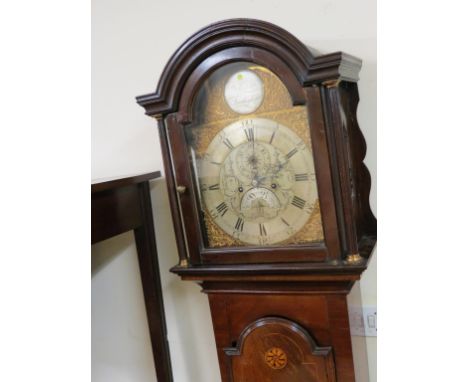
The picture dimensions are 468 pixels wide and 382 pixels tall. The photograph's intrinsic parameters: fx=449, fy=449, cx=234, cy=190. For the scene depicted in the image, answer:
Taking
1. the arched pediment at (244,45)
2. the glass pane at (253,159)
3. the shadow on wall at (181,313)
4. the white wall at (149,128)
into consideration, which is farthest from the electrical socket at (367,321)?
the arched pediment at (244,45)

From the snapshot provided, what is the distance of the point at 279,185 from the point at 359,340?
1.46 ft

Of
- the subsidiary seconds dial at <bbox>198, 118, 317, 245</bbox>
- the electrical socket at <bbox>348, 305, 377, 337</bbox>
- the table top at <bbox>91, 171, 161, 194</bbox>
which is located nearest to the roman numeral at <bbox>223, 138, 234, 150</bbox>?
the subsidiary seconds dial at <bbox>198, 118, 317, 245</bbox>

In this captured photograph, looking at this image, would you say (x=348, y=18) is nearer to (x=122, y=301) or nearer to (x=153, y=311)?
(x=153, y=311)

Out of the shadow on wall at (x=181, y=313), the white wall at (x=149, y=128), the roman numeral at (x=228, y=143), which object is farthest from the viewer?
the shadow on wall at (x=181, y=313)

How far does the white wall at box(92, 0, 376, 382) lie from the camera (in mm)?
1100

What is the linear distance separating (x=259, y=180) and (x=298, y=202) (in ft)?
0.31

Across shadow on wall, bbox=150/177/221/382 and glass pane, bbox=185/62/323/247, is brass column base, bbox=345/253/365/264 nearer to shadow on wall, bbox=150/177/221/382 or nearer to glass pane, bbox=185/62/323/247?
glass pane, bbox=185/62/323/247

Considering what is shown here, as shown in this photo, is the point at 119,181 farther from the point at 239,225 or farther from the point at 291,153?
the point at 291,153

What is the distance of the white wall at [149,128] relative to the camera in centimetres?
110

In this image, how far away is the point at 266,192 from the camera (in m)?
0.94

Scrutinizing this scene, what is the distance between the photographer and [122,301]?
1478 mm

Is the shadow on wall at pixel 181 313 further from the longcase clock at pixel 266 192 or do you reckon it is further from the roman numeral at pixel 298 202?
the roman numeral at pixel 298 202

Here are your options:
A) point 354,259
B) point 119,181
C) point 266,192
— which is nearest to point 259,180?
point 266,192
